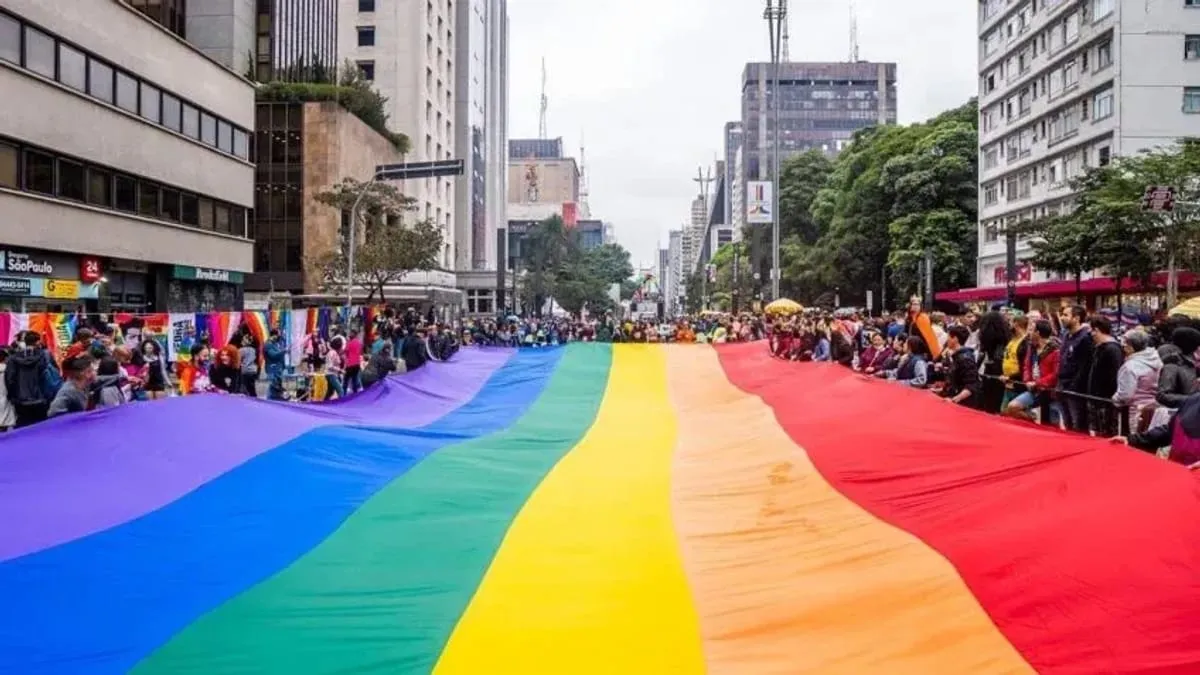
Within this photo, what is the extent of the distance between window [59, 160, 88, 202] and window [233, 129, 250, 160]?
11.3 m

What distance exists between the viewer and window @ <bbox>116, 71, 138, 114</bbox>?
34719 mm

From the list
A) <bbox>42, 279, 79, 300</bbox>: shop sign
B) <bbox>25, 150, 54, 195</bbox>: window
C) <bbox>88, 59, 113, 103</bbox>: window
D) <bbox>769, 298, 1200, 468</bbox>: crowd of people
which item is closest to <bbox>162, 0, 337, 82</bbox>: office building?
<bbox>88, 59, 113, 103</bbox>: window

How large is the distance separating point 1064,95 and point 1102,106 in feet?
15.0

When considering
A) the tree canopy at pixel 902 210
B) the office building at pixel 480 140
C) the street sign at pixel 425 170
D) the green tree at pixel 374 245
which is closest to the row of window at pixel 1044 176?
the tree canopy at pixel 902 210

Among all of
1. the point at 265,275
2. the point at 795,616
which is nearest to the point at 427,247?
the point at 265,275

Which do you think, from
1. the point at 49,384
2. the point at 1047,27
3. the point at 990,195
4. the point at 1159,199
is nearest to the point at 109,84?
the point at 49,384

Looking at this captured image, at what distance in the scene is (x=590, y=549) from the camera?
265 inches

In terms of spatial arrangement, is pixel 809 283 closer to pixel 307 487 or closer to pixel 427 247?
pixel 427 247

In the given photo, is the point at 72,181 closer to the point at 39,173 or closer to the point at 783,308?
the point at 39,173

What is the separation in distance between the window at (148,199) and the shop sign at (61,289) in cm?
468

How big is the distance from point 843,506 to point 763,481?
4.50ft

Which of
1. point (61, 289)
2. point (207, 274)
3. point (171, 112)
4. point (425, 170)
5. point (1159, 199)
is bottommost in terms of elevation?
point (61, 289)

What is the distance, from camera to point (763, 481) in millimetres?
8656

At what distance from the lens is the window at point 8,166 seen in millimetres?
28906
